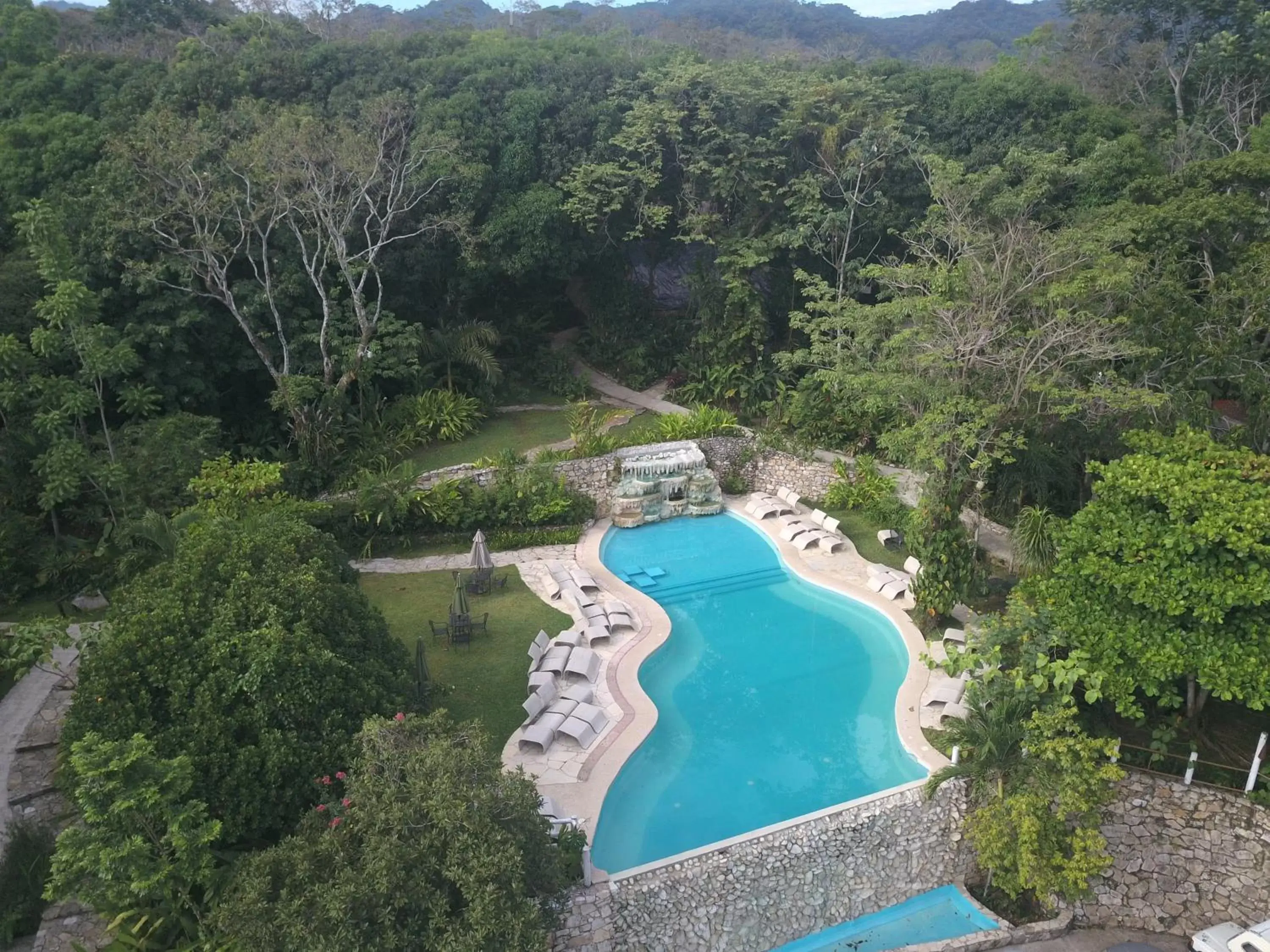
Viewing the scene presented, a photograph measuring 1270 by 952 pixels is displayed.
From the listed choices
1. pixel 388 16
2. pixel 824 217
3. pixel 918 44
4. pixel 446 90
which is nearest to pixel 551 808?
Answer: pixel 824 217

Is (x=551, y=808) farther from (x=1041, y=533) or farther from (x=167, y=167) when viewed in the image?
(x=167, y=167)

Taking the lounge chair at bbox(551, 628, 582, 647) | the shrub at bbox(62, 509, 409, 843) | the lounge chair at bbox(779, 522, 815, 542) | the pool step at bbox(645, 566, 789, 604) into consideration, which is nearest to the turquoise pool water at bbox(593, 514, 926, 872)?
the pool step at bbox(645, 566, 789, 604)

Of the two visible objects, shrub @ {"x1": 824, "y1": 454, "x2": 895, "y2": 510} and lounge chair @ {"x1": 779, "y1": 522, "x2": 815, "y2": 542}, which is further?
shrub @ {"x1": 824, "y1": 454, "x2": 895, "y2": 510}

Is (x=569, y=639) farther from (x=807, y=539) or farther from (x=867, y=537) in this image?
(x=867, y=537)

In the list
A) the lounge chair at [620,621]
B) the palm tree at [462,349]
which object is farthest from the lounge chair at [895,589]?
the palm tree at [462,349]

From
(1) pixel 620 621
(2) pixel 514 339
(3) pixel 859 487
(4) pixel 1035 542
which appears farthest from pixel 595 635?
(2) pixel 514 339

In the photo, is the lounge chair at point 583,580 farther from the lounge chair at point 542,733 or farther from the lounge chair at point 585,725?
the lounge chair at point 542,733

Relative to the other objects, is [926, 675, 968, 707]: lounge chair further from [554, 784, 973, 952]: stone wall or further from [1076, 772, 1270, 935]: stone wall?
[1076, 772, 1270, 935]: stone wall
